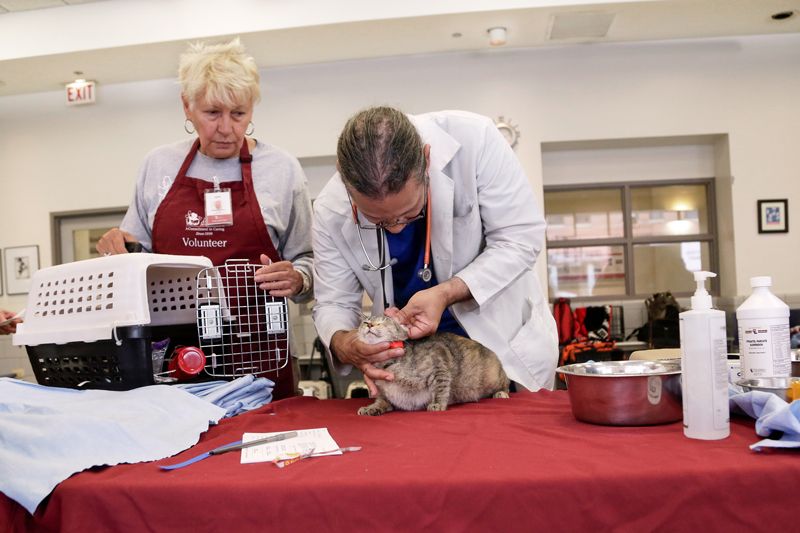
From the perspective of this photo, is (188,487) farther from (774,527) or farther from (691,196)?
(691,196)

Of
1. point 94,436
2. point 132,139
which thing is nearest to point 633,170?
point 132,139

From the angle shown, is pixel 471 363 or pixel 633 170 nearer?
pixel 471 363

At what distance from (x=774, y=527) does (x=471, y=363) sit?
33.4 inches

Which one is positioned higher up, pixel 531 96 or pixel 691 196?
pixel 531 96

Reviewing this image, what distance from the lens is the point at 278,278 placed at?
1808 millimetres

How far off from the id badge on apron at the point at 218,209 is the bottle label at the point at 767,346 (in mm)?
1392

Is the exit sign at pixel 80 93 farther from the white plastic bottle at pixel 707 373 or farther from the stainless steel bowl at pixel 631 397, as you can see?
the white plastic bottle at pixel 707 373

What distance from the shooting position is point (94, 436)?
1.17 m

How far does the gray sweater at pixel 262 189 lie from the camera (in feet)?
6.78

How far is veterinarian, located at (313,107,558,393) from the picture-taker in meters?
1.65

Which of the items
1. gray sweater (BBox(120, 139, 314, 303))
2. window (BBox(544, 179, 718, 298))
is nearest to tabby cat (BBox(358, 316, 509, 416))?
gray sweater (BBox(120, 139, 314, 303))

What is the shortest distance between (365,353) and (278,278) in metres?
0.38

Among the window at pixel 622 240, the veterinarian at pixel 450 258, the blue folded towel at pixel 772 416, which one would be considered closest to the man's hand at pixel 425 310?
the veterinarian at pixel 450 258

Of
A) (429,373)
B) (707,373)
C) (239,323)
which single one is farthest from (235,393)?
(707,373)
